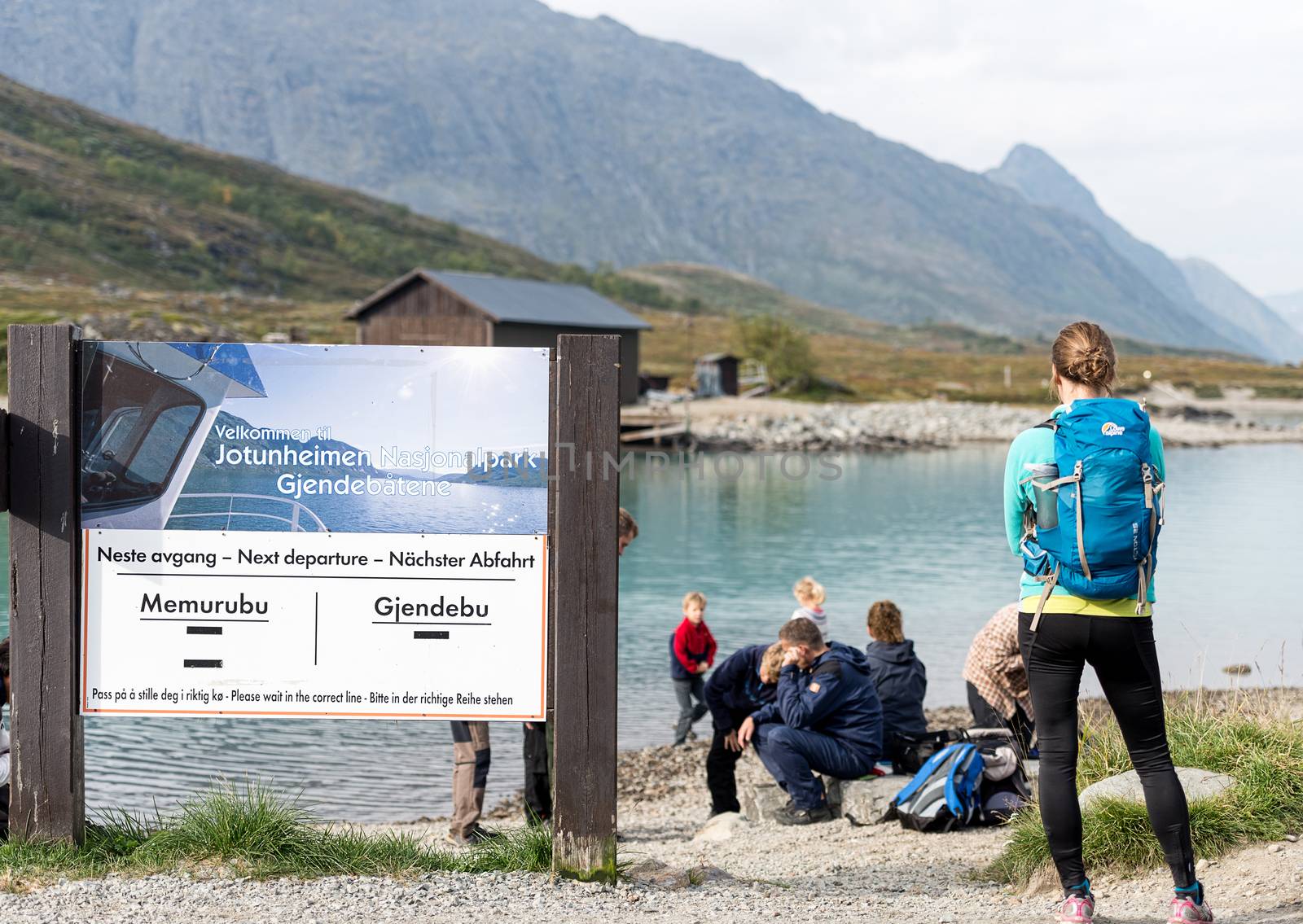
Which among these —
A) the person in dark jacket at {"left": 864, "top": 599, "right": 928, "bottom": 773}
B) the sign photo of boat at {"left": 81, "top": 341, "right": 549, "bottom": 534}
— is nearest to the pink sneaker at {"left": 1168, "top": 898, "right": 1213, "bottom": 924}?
the sign photo of boat at {"left": 81, "top": 341, "right": 549, "bottom": 534}

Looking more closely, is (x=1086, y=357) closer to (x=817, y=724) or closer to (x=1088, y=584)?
(x=1088, y=584)

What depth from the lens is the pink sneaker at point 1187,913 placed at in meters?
4.17

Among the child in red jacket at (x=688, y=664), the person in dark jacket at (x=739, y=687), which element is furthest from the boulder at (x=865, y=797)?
the child in red jacket at (x=688, y=664)

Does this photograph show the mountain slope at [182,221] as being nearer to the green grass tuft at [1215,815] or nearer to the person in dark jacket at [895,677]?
the person in dark jacket at [895,677]

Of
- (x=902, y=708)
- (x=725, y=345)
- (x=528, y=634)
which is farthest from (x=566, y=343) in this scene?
(x=725, y=345)

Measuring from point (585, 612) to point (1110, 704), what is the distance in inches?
75.0

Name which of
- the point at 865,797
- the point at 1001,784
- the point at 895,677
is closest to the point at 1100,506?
the point at 1001,784

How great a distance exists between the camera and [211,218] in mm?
141375

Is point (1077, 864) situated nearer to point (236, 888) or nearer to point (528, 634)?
point (528, 634)

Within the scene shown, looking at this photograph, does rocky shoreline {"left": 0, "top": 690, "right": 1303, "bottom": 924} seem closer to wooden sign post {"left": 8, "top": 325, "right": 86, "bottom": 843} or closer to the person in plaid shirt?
wooden sign post {"left": 8, "top": 325, "right": 86, "bottom": 843}

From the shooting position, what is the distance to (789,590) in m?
21.8

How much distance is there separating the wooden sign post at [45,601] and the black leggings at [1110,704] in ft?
11.7

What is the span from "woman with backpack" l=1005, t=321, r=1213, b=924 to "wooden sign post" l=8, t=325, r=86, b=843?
139 inches

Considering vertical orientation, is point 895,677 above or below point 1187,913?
above
